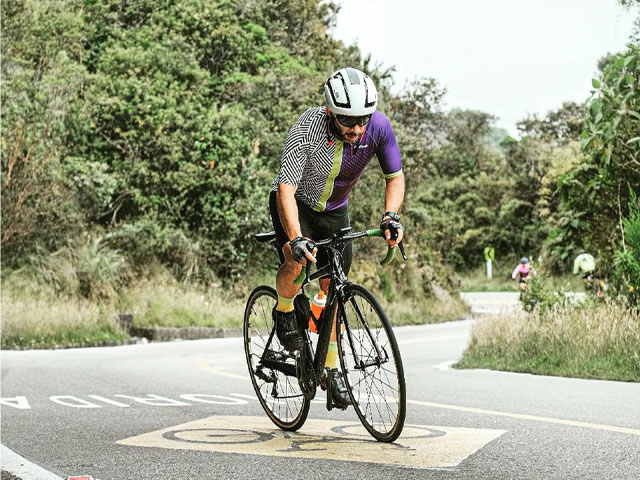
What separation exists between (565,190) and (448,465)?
497 inches

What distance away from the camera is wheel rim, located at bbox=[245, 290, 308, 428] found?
745 centimetres

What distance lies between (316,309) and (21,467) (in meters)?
2.17

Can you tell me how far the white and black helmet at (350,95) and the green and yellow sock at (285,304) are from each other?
1597mm

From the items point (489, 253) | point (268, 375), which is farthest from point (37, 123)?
point (489, 253)

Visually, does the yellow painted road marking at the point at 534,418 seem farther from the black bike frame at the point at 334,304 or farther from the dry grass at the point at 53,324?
the dry grass at the point at 53,324

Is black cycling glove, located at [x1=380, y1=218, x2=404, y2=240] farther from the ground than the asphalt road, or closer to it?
farther from the ground

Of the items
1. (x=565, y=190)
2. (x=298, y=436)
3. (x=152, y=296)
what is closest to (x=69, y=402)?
(x=298, y=436)

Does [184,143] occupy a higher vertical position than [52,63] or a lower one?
lower

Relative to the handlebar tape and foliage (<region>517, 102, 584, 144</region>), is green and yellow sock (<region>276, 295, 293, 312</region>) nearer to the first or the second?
the handlebar tape

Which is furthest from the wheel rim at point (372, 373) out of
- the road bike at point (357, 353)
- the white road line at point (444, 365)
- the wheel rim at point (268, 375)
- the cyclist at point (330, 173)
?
the white road line at point (444, 365)

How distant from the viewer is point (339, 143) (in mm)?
6395

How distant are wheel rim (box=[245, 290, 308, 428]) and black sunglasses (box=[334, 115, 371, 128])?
1.84 metres

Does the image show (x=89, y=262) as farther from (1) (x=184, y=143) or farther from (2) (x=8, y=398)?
(2) (x=8, y=398)

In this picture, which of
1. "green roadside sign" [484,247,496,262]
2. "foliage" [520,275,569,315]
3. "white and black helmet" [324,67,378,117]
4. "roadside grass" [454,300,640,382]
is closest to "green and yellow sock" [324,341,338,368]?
"white and black helmet" [324,67,378,117]
